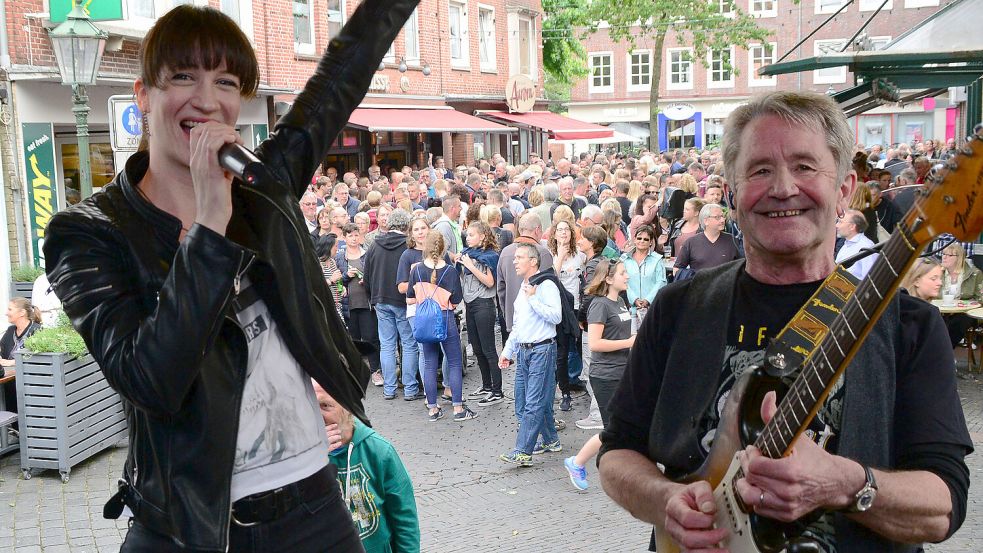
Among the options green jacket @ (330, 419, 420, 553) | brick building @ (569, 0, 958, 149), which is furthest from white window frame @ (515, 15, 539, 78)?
green jacket @ (330, 419, 420, 553)

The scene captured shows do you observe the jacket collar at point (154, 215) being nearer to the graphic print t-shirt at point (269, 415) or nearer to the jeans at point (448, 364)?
the graphic print t-shirt at point (269, 415)

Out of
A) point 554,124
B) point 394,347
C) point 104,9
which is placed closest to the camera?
point 394,347

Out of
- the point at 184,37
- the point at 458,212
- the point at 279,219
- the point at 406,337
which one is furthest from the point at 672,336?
the point at 458,212

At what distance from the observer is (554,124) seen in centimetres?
3478

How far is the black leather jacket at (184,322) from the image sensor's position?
1.78 m

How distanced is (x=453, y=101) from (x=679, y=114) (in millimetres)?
14234

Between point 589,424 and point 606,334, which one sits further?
point 589,424

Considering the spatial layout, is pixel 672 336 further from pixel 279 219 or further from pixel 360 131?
pixel 360 131

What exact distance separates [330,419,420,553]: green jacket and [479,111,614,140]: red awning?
2802 cm

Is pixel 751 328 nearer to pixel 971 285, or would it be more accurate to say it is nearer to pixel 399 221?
pixel 399 221

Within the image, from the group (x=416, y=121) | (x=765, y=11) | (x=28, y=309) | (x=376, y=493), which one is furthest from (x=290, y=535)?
(x=765, y=11)

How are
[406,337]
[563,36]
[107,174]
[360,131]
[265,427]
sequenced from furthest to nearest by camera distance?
[563,36]
[360,131]
[107,174]
[406,337]
[265,427]

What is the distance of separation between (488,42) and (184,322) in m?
31.2

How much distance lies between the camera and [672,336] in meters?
2.49
